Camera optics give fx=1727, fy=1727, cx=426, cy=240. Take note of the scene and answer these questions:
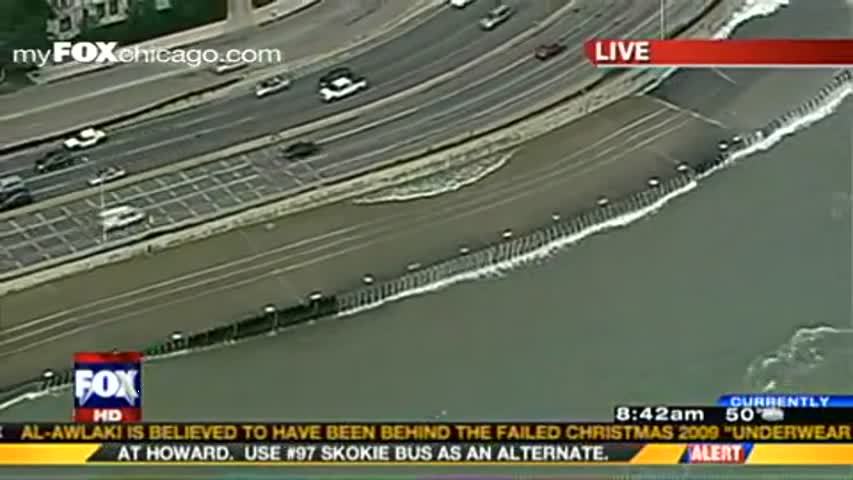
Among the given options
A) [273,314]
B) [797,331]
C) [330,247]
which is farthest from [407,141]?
[797,331]

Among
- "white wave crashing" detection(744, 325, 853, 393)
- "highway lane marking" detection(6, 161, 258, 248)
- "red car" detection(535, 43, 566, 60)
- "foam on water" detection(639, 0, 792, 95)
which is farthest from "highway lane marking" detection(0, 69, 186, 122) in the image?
"white wave crashing" detection(744, 325, 853, 393)

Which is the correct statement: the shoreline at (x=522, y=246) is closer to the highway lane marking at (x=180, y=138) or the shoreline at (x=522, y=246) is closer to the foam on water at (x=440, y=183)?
the foam on water at (x=440, y=183)

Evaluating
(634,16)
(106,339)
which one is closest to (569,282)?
(634,16)

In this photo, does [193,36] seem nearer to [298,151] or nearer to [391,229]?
[298,151]

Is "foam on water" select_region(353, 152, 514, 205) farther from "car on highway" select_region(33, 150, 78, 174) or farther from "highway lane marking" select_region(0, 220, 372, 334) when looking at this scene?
"car on highway" select_region(33, 150, 78, 174)

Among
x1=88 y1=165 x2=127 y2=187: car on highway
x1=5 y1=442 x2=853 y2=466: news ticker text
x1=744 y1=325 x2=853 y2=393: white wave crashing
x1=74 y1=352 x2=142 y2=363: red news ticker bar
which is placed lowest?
x1=5 y1=442 x2=853 y2=466: news ticker text

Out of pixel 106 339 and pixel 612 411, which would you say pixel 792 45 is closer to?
pixel 612 411
